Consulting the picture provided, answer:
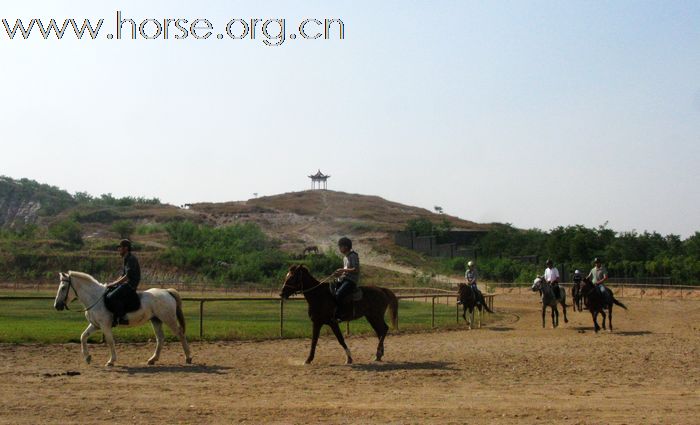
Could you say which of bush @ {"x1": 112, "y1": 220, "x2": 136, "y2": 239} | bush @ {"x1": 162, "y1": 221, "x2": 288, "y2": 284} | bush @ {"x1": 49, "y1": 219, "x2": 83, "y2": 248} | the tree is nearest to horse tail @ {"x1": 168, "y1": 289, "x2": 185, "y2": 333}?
bush @ {"x1": 162, "y1": 221, "x2": 288, "y2": 284}

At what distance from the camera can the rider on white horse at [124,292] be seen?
1445 centimetres

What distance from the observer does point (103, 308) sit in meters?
14.5

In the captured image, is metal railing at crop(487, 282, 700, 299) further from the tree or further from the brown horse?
the tree

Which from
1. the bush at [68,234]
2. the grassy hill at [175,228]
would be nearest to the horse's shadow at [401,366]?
the grassy hill at [175,228]

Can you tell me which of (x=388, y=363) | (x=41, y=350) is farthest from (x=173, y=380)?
(x=41, y=350)

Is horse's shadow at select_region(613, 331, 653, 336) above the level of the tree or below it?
below

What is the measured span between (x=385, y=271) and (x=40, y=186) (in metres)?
128

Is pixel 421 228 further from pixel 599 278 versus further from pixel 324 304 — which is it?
pixel 324 304

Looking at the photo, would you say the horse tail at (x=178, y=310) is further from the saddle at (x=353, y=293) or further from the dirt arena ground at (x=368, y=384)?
the saddle at (x=353, y=293)

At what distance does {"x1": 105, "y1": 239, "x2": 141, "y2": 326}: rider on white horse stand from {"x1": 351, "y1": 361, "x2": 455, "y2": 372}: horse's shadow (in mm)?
4251

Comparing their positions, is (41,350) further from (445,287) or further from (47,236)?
(47,236)

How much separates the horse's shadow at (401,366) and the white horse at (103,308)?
3.37 m

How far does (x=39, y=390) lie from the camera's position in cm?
1138

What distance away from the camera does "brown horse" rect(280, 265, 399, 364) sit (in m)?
15.0
